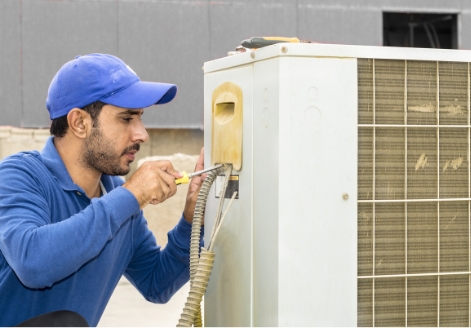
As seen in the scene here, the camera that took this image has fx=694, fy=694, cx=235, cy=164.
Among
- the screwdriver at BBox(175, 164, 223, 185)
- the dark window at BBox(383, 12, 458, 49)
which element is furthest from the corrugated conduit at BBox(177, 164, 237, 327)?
the dark window at BBox(383, 12, 458, 49)

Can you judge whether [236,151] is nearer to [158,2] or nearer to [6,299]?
[6,299]

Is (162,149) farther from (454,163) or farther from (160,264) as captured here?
(454,163)

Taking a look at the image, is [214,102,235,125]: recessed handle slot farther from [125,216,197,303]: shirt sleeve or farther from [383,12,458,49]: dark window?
[383,12,458,49]: dark window

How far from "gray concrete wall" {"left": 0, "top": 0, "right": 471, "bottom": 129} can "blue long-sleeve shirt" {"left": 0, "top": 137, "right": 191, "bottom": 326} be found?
5992 mm

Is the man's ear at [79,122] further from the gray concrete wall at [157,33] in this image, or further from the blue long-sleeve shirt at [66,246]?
the gray concrete wall at [157,33]

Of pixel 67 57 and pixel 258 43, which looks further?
pixel 67 57

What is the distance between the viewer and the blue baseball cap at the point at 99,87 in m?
1.90

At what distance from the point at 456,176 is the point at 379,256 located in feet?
0.85

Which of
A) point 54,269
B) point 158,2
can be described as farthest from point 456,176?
point 158,2

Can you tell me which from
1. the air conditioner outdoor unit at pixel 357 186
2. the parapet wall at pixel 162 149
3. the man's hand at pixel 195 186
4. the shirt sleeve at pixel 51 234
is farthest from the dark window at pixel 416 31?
the shirt sleeve at pixel 51 234

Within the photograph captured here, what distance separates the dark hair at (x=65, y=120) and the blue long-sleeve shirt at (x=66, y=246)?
0.04 metres

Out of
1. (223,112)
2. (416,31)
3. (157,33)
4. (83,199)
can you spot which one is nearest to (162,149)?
(157,33)

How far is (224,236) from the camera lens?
1.77m

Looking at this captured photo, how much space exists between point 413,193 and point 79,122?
37.3 inches
